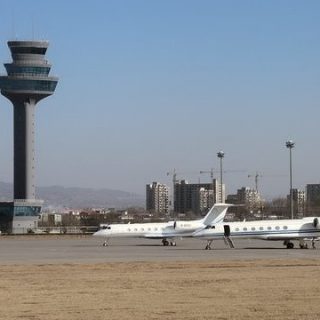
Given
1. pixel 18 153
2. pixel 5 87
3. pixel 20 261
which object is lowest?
pixel 20 261

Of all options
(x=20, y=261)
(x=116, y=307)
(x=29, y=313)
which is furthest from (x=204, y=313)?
(x=20, y=261)

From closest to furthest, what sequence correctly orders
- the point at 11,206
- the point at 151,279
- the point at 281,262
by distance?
the point at 151,279, the point at 281,262, the point at 11,206

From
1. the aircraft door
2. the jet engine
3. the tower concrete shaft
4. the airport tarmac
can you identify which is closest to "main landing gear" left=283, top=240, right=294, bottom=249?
the airport tarmac

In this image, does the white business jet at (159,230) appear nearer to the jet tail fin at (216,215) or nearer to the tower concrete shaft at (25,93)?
Result: the jet tail fin at (216,215)

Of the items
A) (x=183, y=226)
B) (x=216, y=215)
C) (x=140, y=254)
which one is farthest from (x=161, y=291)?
(x=216, y=215)

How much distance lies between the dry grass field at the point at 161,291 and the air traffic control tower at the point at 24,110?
452 ft

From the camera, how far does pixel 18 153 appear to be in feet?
579

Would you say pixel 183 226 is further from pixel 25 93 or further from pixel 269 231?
pixel 25 93

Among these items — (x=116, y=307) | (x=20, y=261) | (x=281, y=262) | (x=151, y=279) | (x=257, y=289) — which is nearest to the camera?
(x=116, y=307)

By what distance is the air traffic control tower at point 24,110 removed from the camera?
6865 inches

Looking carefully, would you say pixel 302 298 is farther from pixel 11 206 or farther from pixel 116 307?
pixel 11 206

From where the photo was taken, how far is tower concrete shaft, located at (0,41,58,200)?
6900 inches

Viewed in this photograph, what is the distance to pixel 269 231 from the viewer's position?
6303cm

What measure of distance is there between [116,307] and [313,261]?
22036 millimetres
